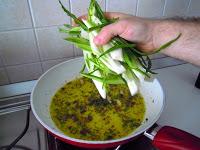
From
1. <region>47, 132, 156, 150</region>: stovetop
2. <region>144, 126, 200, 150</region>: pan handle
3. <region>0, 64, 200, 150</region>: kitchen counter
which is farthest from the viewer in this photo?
<region>0, 64, 200, 150</region>: kitchen counter

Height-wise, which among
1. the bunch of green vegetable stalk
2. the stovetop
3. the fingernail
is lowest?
the stovetop

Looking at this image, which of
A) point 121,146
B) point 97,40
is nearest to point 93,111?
point 121,146

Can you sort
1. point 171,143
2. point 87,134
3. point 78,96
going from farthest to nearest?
point 78,96 < point 87,134 < point 171,143

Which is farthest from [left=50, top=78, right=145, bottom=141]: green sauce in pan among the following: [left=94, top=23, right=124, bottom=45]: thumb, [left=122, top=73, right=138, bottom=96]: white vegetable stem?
[left=94, top=23, right=124, bottom=45]: thumb

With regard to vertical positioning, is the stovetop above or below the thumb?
below

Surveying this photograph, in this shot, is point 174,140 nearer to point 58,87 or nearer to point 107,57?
point 107,57

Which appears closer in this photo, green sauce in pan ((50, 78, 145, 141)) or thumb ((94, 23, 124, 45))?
thumb ((94, 23, 124, 45))

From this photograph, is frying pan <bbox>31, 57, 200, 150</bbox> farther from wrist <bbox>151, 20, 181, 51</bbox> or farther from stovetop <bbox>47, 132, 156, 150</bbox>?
wrist <bbox>151, 20, 181, 51</bbox>

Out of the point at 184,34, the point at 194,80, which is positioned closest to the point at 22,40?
the point at 184,34

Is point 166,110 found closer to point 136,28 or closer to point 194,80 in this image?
point 194,80
